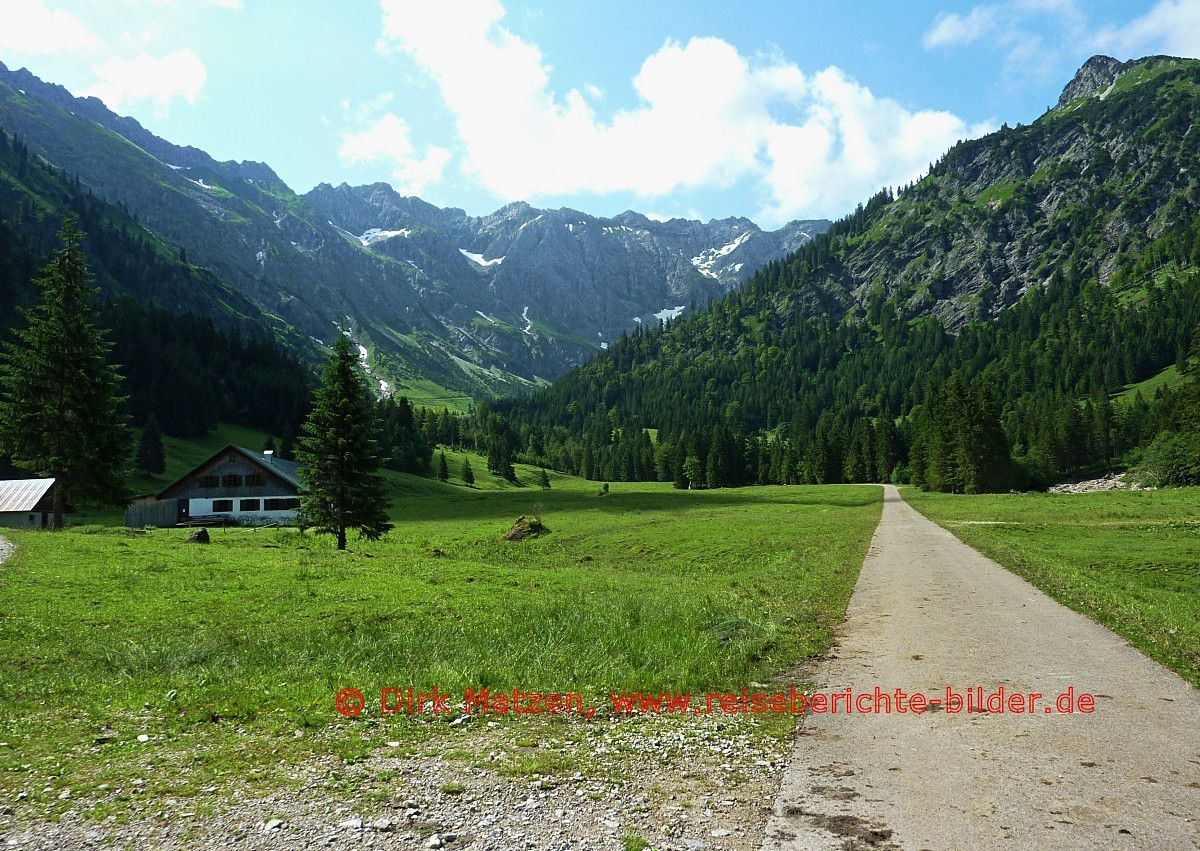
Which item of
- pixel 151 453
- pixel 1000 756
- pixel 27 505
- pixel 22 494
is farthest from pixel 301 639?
pixel 151 453

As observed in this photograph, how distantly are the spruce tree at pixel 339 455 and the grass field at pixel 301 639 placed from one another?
7.67 meters

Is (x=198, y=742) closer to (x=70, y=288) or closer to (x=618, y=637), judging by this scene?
(x=618, y=637)

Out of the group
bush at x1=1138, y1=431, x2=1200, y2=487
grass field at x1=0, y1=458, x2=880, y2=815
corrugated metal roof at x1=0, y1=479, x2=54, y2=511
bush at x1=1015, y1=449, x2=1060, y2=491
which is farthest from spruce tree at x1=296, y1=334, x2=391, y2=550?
bush at x1=1015, y1=449, x2=1060, y2=491

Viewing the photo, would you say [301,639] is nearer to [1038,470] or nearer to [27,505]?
[27,505]

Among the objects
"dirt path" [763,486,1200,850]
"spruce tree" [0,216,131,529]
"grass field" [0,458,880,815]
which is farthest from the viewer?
"spruce tree" [0,216,131,529]

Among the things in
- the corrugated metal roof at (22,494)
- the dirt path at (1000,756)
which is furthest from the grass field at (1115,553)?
the corrugated metal roof at (22,494)

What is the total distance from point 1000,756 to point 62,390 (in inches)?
2108

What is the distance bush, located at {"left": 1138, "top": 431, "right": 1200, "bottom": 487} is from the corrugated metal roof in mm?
119943

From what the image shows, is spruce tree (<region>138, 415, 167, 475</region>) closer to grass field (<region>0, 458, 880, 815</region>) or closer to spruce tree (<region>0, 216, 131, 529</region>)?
spruce tree (<region>0, 216, 131, 529</region>)

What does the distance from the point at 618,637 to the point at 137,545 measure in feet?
104

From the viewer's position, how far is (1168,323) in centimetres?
18862

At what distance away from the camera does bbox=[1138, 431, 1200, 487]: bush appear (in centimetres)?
6988

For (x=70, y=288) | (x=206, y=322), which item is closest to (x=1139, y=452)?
(x=70, y=288)

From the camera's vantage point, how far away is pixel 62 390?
1566 inches
